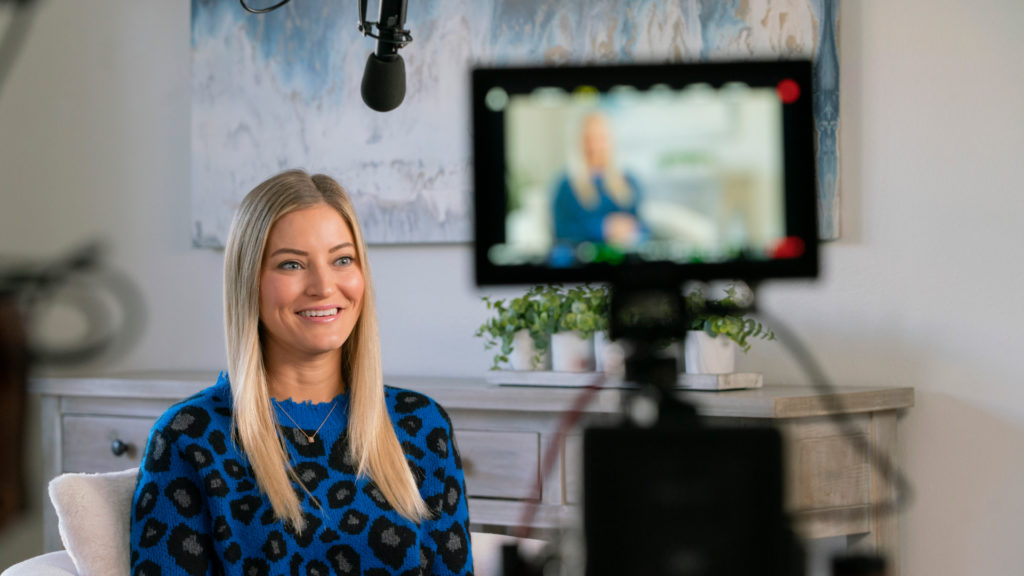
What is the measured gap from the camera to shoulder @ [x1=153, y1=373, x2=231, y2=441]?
144 cm

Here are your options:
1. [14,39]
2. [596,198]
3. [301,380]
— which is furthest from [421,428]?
[14,39]

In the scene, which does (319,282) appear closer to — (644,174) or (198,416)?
(198,416)

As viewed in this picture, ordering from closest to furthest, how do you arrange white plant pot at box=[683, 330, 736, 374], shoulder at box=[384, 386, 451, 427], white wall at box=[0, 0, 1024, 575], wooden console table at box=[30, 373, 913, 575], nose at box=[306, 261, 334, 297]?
nose at box=[306, 261, 334, 297] → shoulder at box=[384, 386, 451, 427] → wooden console table at box=[30, 373, 913, 575] → white plant pot at box=[683, 330, 736, 374] → white wall at box=[0, 0, 1024, 575]

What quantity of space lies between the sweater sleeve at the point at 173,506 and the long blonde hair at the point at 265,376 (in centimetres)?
7

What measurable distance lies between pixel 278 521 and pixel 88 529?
240 millimetres

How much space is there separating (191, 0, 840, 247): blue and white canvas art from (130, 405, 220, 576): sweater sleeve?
46.8 inches

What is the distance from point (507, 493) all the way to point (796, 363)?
0.66 meters

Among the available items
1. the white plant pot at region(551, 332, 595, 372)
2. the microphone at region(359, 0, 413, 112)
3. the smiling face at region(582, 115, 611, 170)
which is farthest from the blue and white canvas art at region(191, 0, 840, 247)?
the smiling face at region(582, 115, 611, 170)

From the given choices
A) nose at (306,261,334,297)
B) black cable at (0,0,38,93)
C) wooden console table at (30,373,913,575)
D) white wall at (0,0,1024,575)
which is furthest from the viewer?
black cable at (0,0,38,93)

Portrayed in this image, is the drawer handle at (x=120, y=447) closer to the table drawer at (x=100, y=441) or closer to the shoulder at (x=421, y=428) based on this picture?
the table drawer at (x=100, y=441)

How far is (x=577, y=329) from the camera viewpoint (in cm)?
214

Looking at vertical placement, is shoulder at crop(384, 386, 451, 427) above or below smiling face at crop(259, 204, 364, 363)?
below

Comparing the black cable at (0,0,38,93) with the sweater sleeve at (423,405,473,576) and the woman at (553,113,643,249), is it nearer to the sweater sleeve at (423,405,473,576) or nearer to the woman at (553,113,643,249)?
the sweater sleeve at (423,405,473,576)

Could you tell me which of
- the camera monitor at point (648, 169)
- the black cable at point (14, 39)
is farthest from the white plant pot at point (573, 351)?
the black cable at point (14, 39)
